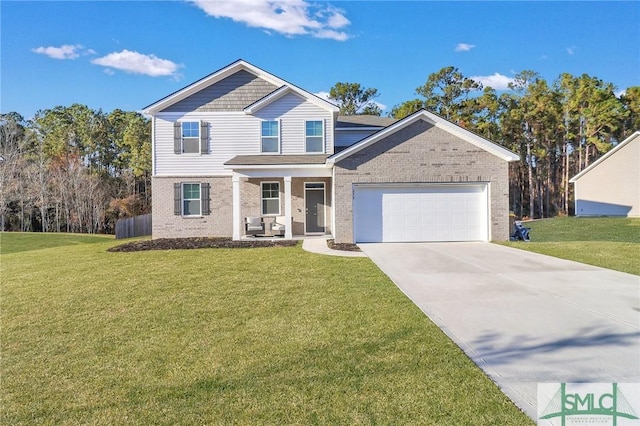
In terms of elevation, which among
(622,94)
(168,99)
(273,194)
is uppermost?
(622,94)

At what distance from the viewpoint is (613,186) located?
95.9 ft

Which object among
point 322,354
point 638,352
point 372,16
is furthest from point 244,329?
point 372,16

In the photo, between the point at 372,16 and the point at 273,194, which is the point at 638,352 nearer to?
the point at 372,16

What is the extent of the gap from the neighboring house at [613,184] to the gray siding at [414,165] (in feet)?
68.1

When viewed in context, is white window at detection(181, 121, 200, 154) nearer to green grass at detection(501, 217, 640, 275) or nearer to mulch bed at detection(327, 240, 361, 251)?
mulch bed at detection(327, 240, 361, 251)

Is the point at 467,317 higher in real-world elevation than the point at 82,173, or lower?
lower

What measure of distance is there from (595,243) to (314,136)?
1194cm

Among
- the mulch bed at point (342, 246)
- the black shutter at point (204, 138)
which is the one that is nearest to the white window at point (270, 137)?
the black shutter at point (204, 138)

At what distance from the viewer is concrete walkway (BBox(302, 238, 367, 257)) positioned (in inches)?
465

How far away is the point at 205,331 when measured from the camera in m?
5.19

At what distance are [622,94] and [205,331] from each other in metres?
46.3

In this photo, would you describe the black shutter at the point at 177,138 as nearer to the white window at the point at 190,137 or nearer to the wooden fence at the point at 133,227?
the white window at the point at 190,137

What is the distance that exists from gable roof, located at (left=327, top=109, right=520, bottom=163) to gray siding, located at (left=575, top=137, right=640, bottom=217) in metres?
20.7

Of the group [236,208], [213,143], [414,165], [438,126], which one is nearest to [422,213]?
[414,165]
